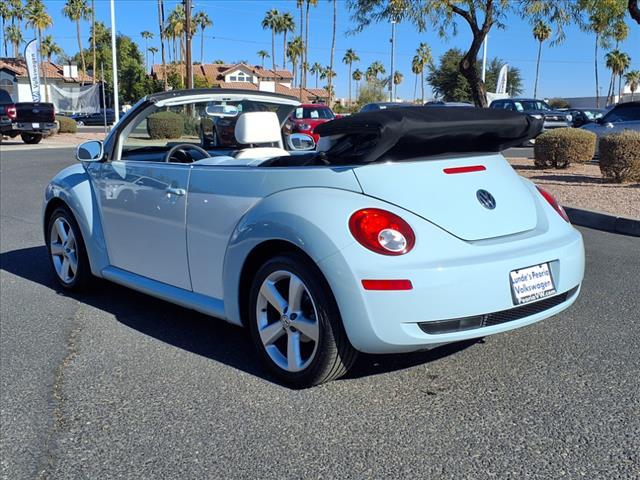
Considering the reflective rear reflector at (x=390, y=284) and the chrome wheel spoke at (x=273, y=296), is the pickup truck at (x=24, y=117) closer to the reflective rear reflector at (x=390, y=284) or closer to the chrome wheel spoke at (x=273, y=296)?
the chrome wheel spoke at (x=273, y=296)

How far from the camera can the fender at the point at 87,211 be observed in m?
4.88

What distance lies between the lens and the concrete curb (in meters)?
7.64

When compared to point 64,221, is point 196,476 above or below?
below

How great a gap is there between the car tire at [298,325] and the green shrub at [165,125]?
6.04 ft

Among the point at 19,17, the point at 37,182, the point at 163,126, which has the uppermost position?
the point at 19,17

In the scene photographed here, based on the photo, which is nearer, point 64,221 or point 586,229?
point 64,221

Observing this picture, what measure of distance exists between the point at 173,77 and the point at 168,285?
225 ft

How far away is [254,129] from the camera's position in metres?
4.68

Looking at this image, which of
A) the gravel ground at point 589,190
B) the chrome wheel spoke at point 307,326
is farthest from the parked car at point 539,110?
the chrome wheel spoke at point 307,326

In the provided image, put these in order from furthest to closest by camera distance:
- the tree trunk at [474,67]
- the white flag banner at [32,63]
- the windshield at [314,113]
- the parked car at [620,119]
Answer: the white flag banner at [32,63] → the windshield at [314,113] → the parked car at [620,119] → the tree trunk at [474,67]

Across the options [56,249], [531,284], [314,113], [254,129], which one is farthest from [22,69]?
[531,284]

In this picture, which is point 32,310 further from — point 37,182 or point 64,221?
point 37,182

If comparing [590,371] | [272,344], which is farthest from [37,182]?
[590,371]

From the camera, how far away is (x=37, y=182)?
13.3 metres
